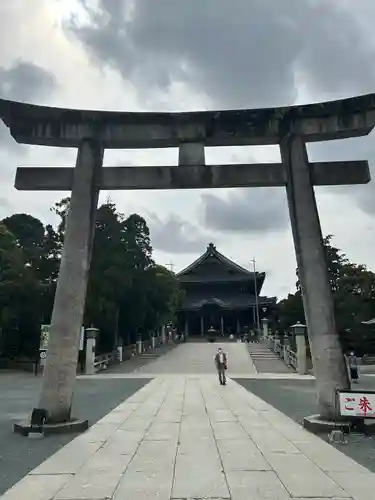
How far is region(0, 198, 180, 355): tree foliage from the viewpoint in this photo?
29.8 meters

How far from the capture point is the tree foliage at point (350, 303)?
2786 centimetres

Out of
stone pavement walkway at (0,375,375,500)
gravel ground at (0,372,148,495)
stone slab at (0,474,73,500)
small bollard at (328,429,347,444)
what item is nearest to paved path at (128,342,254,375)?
gravel ground at (0,372,148,495)

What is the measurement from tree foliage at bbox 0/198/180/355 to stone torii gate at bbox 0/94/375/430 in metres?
16.7

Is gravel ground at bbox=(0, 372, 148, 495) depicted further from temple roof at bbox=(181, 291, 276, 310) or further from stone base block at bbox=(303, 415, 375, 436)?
temple roof at bbox=(181, 291, 276, 310)

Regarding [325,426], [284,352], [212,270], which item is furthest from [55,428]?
[212,270]

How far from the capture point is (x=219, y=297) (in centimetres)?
5878

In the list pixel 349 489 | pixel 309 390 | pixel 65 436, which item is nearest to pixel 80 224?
pixel 65 436

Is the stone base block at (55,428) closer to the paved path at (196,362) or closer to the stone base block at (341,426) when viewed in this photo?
the stone base block at (341,426)

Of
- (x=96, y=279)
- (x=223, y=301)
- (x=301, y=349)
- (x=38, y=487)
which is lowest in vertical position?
(x=38, y=487)

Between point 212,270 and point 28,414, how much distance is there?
50742 mm

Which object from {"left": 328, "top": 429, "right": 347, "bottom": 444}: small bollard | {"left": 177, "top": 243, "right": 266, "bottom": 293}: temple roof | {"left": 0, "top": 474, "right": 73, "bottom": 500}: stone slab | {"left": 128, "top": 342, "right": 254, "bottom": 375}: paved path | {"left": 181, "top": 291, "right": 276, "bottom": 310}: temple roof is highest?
{"left": 177, "top": 243, "right": 266, "bottom": 293}: temple roof

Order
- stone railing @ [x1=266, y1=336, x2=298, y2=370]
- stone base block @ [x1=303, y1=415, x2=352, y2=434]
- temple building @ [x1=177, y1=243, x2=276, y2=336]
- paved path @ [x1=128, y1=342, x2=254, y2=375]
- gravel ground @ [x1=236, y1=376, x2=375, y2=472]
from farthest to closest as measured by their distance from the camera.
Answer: temple building @ [x1=177, y1=243, x2=276, y2=336]
paved path @ [x1=128, y1=342, x2=254, y2=375]
stone railing @ [x1=266, y1=336, x2=298, y2=370]
stone base block @ [x1=303, y1=415, x2=352, y2=434]
gravel ground @ [x1=236, y1=376, x2=375, y2=472]

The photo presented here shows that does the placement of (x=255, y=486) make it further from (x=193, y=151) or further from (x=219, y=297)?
(x=219, y=297)

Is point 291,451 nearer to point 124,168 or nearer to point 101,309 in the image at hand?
point 124,168
